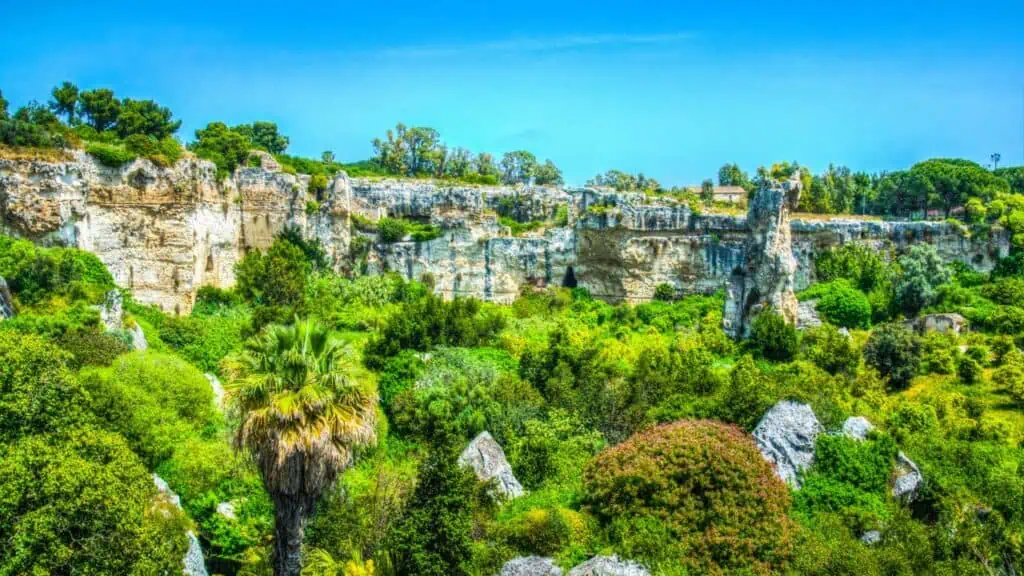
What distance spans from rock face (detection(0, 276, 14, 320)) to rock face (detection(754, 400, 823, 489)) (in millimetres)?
23077

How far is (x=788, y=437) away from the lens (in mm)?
20719

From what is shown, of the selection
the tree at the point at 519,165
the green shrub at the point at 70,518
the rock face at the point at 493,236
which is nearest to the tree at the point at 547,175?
the tree at the point at 519,165

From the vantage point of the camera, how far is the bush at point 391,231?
4625 cm

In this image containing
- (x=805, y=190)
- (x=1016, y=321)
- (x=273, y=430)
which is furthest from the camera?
Result: (x=805, y=190)

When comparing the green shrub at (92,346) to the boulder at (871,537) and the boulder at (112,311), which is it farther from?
the boulder at (871,537)

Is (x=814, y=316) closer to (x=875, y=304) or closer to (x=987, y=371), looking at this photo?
(x=875, y=304)

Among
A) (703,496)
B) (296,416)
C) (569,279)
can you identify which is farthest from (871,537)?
(569,279)

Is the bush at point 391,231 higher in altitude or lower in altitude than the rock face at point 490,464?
higher

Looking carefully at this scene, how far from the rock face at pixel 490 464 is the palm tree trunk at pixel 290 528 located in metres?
6.33

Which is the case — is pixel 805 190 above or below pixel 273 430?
above

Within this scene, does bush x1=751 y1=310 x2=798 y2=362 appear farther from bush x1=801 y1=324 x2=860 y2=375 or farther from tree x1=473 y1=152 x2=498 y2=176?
tree x1=473 y1=152 x2=498 y2=176

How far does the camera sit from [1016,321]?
34219 mm

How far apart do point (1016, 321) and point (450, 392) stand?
2270 cm

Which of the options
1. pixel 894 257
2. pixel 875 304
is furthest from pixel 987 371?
pixel 894 257
